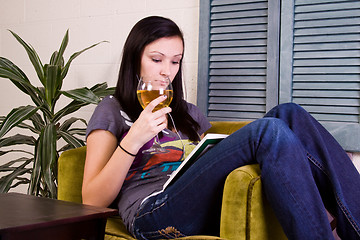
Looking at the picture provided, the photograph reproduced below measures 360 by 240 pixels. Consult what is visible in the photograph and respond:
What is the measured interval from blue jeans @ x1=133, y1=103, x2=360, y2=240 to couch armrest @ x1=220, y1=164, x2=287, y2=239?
1.4 inches

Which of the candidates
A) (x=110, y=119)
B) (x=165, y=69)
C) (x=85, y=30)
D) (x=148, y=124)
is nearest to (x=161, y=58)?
(x=165, y=69)

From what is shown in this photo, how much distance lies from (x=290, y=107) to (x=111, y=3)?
1.60 m

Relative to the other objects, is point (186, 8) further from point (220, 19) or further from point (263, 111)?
point (263, 111)

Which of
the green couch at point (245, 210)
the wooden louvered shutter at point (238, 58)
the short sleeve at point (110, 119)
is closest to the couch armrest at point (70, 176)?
the short sleeve at point (110, 119)

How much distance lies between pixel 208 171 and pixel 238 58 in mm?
1057

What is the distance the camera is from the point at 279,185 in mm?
1087

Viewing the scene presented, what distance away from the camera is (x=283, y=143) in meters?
1.14

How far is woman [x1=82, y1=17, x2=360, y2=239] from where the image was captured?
43.1 inches

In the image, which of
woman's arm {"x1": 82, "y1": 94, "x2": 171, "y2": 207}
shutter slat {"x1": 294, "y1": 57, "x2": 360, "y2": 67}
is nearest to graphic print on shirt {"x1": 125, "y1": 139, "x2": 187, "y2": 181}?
woman's arm {"x1": 82, "y1": 94, "x2": 171, "y2": 207}

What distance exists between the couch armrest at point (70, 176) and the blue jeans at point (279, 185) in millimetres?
453

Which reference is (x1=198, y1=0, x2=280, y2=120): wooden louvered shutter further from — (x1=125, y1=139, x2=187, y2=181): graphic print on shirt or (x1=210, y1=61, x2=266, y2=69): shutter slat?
(x1=125, y1=139, x2=187, y2=181): graphic print on shirt

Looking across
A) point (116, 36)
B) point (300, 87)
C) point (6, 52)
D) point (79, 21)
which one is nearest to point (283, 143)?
point (300, 87)

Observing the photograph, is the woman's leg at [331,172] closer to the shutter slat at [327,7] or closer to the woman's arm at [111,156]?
the woman's arm at [111,156]

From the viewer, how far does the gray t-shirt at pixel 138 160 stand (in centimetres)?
143
